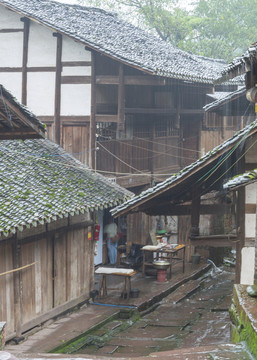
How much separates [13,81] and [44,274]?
926 centimetres

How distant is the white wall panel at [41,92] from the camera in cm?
2178

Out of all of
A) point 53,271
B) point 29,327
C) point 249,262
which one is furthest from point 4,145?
point 249,262

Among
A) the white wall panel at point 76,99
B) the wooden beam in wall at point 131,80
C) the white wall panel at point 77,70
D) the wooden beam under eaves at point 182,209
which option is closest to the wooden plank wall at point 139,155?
the white wall panel at point 76,99

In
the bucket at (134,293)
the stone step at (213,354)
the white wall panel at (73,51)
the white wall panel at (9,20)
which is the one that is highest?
the white wall panel at (9,20)

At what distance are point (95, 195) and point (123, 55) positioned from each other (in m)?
5.89

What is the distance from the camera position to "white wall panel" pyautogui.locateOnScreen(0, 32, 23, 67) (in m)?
22.1

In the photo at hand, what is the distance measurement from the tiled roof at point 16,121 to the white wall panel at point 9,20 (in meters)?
12.1

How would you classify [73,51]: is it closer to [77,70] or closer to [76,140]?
[77,70]

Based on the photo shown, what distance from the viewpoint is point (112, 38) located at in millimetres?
22891

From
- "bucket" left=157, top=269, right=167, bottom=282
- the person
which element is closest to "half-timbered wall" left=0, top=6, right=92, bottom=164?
the person

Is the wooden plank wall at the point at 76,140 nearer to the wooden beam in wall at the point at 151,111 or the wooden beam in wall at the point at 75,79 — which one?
the wooden beam in wall at the point at 75,79

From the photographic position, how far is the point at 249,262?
14.0 m

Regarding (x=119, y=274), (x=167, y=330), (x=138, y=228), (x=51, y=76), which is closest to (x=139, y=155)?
(x=138, y=228)

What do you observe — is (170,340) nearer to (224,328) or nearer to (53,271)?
(224,328)
